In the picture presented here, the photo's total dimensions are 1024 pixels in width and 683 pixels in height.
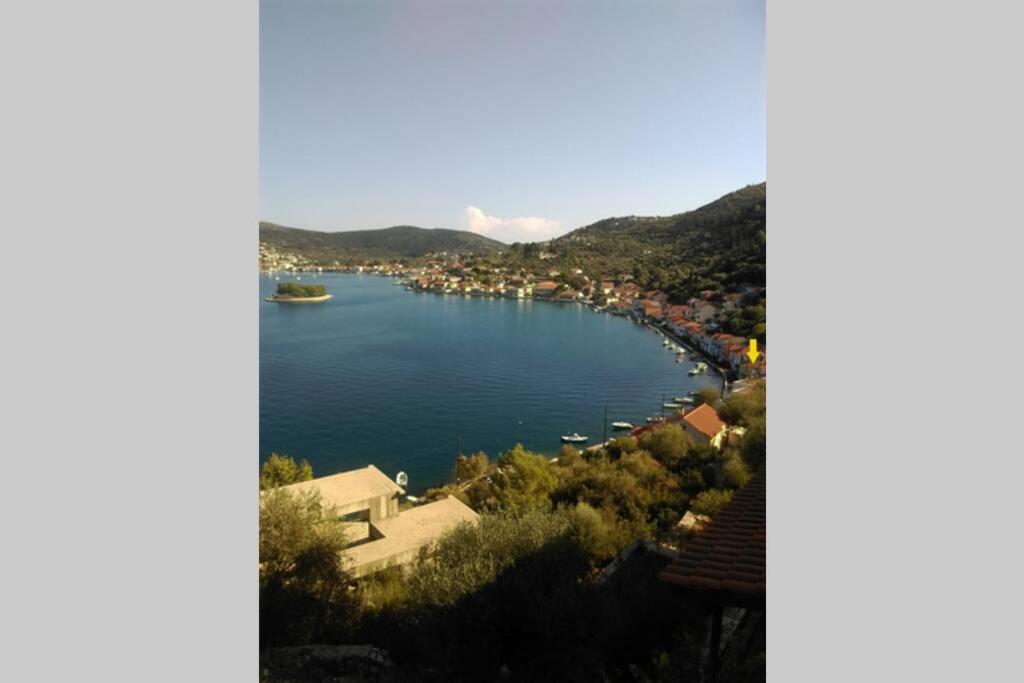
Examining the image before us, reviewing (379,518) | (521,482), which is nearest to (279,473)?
Result: (379,518)

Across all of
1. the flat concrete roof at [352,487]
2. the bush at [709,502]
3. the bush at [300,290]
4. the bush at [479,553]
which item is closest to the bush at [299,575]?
the bush at [479,553]

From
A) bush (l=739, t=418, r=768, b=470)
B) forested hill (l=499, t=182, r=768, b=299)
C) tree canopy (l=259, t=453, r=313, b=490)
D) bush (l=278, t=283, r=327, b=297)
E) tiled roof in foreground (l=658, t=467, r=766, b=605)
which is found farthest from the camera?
bush (l=278, t=283, r=327, b=297)

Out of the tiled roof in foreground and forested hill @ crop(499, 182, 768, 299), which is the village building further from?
the tiled roof in foreground

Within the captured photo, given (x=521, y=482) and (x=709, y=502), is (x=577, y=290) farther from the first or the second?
(x=709, y=502)

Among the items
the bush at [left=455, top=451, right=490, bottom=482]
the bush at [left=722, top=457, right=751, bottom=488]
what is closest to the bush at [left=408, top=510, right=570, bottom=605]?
the bush at [left=722, top=457, right=751, bottom=488]

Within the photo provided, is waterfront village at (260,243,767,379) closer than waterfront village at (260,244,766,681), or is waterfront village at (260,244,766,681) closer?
waterfront village at (260,244,766,681)
